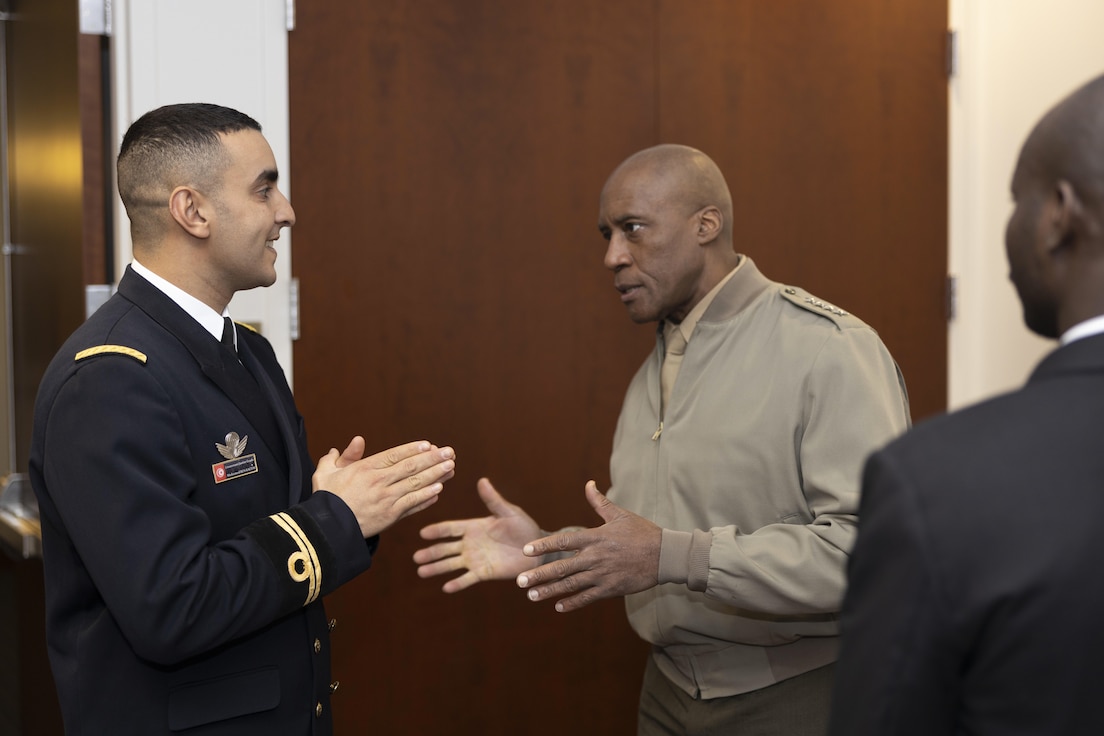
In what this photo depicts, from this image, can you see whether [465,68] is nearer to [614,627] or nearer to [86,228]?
[86,228]

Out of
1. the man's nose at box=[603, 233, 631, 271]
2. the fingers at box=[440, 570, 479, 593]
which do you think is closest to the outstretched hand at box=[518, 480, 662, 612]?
the fingers at box=[440, 570, 479, 593]

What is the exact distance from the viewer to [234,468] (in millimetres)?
1414

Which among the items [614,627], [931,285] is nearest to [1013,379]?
[931,285]

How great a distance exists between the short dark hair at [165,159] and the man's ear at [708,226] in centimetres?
84

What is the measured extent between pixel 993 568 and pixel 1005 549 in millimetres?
16

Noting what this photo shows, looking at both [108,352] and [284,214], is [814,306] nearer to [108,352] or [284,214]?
[284,214]

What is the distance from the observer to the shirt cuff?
5.05 feet

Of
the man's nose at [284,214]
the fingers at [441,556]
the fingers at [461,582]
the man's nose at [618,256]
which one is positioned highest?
the man's nose at [284,214]

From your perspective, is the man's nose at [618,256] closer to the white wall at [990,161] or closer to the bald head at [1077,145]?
the bald head at [1077,145]

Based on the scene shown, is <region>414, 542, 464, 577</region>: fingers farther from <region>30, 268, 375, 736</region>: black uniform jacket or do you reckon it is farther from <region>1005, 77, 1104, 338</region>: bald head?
<region>1005, 77, 1104, 338</region>: bald head

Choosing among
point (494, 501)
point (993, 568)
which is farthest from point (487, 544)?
point (993, 568)

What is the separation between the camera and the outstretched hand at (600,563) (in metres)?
1.51

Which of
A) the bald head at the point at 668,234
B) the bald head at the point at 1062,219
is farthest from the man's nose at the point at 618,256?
the bald head at the point at 1062,219

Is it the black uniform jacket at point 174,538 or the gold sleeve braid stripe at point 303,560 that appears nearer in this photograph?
the black uniform jacket at point 174,538
